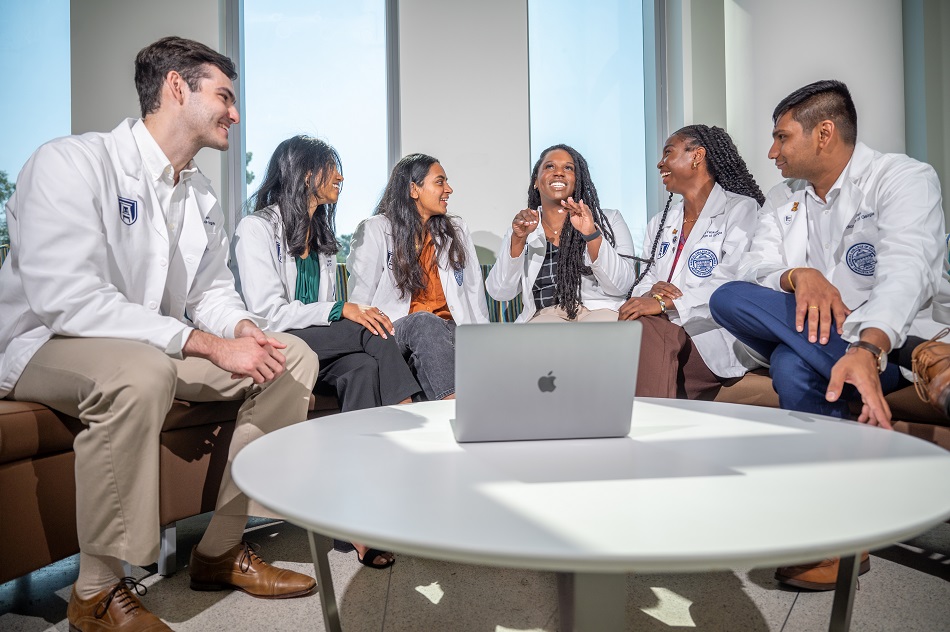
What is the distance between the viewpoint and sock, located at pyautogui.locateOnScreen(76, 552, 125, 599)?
1.39 meters

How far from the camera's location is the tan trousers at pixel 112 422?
137 centimetres

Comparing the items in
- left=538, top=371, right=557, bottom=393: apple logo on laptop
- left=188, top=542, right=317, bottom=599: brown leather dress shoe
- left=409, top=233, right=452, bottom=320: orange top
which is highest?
left=409, top=233, right=452, bottom=320: orange top

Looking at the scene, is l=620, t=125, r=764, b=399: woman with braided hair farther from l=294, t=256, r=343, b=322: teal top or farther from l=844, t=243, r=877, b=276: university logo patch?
l=294, t=256, r=343, b=322: teal top

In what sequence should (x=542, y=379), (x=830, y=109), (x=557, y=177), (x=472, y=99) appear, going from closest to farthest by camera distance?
1. (x=542, y=379)
2. (x=830, y=109)
3. (x=557, y=177)
4. (x=472, y=99)

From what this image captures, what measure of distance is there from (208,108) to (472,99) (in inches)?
85.6

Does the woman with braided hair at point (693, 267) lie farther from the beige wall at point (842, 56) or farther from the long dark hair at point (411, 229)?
the beige wall at point (842, 56)

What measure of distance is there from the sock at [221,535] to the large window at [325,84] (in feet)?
8.00

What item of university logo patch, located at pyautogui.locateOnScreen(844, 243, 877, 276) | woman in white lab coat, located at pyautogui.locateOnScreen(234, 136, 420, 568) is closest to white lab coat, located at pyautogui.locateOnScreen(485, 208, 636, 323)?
woman in white lab coat, located at pyautogui.locateOnScreen(234, 136, 420, 568)

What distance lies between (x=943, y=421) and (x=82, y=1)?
13.0 ft

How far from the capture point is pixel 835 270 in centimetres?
208

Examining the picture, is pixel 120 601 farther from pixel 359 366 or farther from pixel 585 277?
pixel 585 277

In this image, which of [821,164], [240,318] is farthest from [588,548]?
[821,164]

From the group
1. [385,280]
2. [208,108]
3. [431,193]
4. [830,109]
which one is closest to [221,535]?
[208,108]

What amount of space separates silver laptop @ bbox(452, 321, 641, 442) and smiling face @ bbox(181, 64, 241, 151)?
1.28 metres
